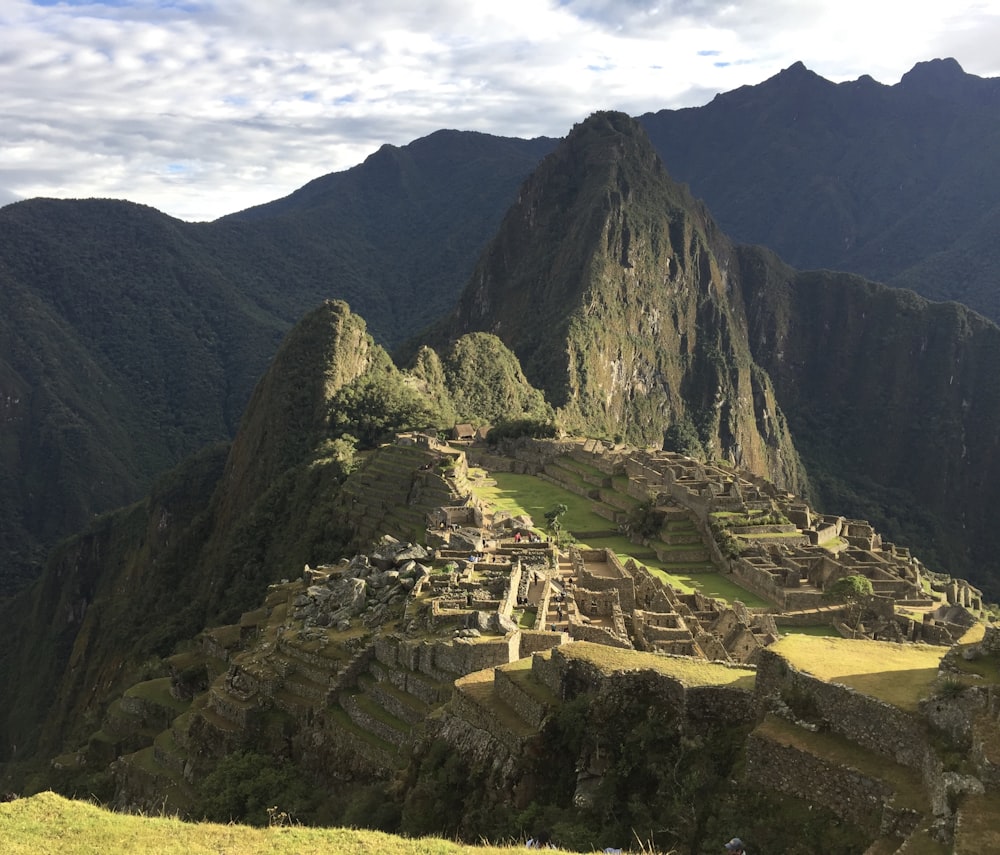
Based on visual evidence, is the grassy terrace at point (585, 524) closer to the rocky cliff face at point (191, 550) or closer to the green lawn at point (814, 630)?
the green lawn at point (814, 630)

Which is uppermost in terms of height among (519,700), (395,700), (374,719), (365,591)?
(519,700)

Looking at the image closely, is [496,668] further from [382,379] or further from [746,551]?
[382,379]

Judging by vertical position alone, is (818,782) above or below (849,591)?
above

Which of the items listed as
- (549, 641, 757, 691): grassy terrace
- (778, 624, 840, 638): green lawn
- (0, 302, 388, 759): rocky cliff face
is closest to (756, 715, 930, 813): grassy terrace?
(549, 641, 757, 691): grassy terrace

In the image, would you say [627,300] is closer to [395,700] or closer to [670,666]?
[395,700]

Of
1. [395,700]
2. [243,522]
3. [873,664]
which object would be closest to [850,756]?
[873,664]

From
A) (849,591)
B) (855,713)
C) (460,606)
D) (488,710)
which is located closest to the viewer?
(855,713)

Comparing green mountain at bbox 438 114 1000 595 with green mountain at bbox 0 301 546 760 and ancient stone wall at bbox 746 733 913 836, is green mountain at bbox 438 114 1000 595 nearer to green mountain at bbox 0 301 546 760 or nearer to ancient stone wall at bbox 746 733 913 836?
green mountain at bbox 0 301 546 760

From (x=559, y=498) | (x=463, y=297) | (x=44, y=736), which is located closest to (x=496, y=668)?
(x=559, y=498)
